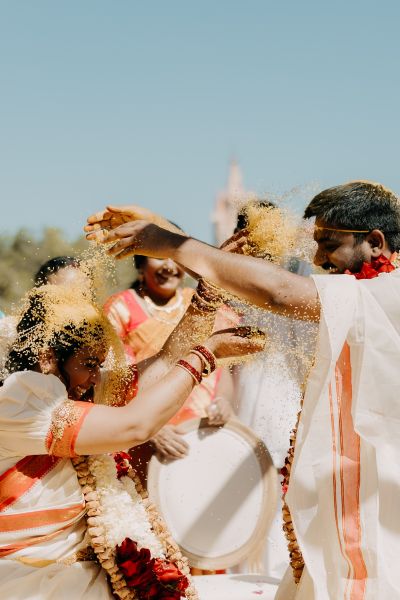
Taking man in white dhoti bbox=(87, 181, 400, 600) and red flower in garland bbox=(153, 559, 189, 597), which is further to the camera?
red flower in garland bbox=(153, 559, 189, 597)

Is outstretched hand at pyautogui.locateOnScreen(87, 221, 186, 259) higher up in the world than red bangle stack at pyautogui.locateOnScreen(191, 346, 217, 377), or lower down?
higher up

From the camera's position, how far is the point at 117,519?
9.53 feet

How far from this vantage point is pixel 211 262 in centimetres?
248

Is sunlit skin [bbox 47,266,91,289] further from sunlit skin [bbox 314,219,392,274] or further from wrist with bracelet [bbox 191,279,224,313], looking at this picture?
sunlit skin [bbox 314,219,392,274]

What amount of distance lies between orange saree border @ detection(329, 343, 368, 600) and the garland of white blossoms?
2.79ft

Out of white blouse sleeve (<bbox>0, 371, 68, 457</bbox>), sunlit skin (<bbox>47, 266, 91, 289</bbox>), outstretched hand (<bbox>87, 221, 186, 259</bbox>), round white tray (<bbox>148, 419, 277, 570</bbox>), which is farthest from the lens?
round white tray (<bbox>148, 419, 277, 570</bbox>)

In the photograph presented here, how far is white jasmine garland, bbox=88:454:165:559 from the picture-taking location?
2.87 m

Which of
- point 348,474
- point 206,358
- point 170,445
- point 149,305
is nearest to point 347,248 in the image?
point 206,358

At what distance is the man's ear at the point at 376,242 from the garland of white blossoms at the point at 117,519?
4.14 ft

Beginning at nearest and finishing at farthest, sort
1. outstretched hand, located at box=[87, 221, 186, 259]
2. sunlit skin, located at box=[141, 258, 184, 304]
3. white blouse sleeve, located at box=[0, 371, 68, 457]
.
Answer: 1. outstretched hand, located at box=[87, 221, 186, 259]
2. white blouse sleeve, located at box=[0, 371, 68, 457]
3. sunlit skin, located at box=[141, 258, 184, 304]

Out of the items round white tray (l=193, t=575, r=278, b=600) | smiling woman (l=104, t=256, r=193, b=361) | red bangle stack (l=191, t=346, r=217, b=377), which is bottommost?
round white tray (l=193, t=575, r=278, b=600)

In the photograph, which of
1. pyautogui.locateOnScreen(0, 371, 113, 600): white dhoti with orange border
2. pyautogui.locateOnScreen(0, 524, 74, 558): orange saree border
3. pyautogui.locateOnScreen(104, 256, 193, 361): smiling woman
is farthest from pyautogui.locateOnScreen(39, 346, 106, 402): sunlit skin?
pyautogui.locateOnScreen(104, 256, 193, 361): smiling woman

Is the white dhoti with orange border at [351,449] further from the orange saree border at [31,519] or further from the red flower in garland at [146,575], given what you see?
the orange saree border at [31,519]

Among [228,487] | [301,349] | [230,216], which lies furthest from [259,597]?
[230,216]
